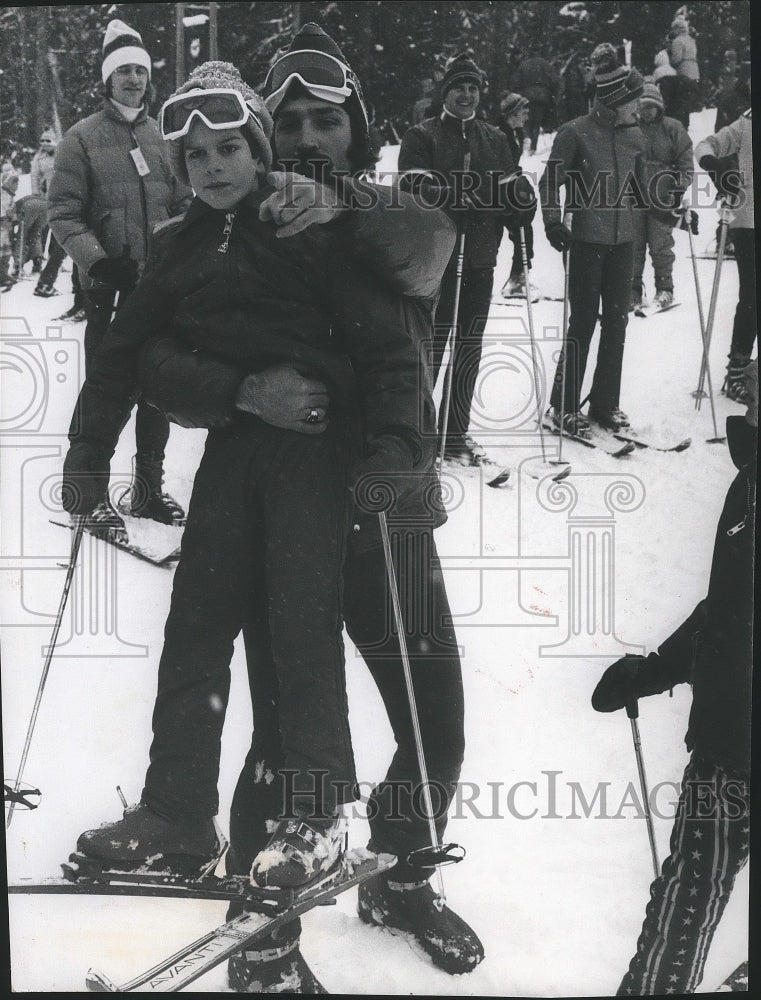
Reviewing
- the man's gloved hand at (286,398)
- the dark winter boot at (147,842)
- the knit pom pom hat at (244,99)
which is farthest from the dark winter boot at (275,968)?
the knit pom pom hat at (244,99)

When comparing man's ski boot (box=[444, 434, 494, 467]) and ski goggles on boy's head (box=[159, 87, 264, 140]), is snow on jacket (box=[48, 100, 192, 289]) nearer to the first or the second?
ski goggles on boy's head (box=[159, 87, 264, 140])

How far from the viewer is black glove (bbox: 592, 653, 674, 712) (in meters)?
3.13

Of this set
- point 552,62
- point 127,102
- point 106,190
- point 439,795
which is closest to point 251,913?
point 439,795

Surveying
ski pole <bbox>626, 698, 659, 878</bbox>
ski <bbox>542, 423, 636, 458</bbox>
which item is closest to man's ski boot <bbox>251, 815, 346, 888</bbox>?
ski pole <bbox>626, 698, 659, 878</bbox>

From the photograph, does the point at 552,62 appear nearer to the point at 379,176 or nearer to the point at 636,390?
the point at 379,176

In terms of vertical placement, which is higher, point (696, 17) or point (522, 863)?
point (696, 17)

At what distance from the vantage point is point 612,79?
3143 mm

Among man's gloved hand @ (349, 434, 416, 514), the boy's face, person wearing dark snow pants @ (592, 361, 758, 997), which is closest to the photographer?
man's gloved hand @ (349, 434, 416, 514)

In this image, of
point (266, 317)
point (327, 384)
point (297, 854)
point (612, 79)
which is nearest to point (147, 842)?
point (297, 854)

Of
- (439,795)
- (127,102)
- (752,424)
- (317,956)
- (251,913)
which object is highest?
(127,102)

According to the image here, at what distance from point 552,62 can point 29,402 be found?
172cm

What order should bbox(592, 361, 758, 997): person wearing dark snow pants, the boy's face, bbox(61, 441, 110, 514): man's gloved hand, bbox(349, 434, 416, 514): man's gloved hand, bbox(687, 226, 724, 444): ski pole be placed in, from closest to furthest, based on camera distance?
bbox(349, 434, 416, 514): man's gloved hand
the boy's face
bbox(61, 441, 110, 514): man's gloved hand
bbox(592, 361, 758, 997): person wearing dark snow pants
bbox(687, 226, 724, 444): ski pole

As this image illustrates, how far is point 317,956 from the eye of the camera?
3.18 meters

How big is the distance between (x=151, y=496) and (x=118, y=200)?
80cm
